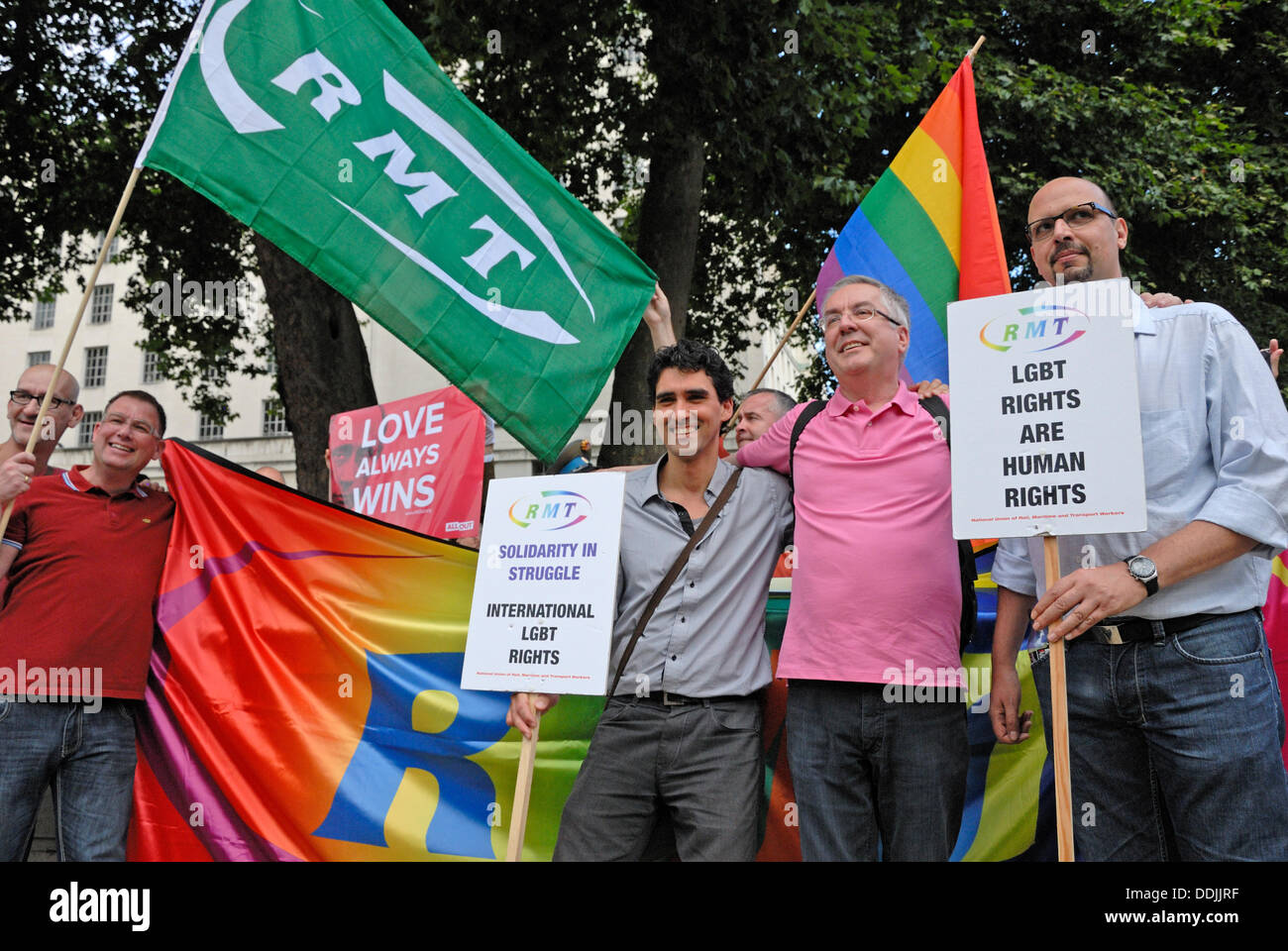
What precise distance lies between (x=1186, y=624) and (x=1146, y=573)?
201mm

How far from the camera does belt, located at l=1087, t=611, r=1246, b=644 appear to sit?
283 cm

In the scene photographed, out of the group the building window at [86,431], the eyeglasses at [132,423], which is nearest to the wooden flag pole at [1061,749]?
the eyeglasses at [132,423]

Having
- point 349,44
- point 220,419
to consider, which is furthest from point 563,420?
point 220,419

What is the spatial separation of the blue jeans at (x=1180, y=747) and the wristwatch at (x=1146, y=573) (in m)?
0.16

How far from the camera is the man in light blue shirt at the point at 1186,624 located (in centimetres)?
273

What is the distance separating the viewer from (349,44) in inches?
175

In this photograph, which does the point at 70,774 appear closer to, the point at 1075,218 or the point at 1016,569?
the point at 1016,569

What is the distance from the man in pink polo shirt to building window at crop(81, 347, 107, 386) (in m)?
45.7

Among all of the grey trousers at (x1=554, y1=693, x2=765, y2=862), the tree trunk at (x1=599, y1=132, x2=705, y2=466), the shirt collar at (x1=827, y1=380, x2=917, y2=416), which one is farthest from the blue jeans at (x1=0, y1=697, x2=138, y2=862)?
the tree trunk at (x1=599, y1=132, x2=705, y2=466)

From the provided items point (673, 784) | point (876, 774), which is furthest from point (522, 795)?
point (876, 774)

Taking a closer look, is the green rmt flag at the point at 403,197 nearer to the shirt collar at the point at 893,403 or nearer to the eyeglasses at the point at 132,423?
the eyeglasses at the point at 132,423

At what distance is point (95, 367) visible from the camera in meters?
44.2

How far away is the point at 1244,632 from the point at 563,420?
8.61ft

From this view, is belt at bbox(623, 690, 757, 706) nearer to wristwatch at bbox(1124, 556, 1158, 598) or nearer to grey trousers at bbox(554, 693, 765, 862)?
grey trousers at bbox(554, 693, 765, 862)
